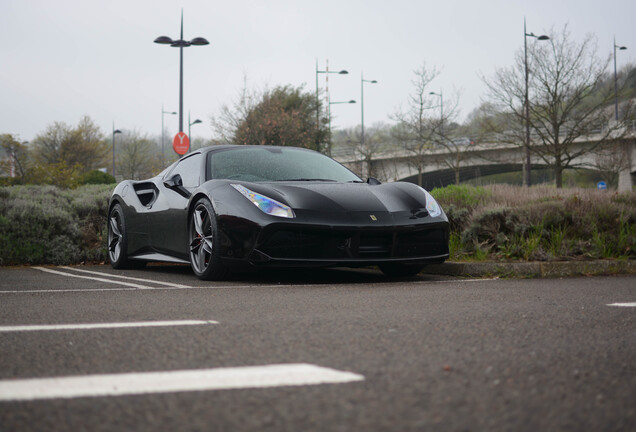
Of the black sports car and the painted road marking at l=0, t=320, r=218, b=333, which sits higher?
the black sports car

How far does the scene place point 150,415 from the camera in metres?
2.18

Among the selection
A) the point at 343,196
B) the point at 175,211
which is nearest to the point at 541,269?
the point at 343,196

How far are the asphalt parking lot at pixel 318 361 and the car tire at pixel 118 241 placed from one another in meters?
2.88

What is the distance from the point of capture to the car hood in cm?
639

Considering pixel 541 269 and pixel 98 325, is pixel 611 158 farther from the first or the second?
pixel 98 325

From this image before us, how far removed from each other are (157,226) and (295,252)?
2135mm

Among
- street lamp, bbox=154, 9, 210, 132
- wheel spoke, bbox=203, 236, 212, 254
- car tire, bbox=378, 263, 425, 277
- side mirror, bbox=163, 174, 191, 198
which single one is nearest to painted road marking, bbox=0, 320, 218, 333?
wheel spoke, bbox=203, 236, 212, 254

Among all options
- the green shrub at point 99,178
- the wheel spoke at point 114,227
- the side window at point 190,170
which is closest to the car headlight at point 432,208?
the side window at point 190,170

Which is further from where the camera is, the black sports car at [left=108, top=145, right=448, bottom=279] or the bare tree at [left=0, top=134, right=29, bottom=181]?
the bare tree at [left=0, top=134, right=29, bottom=181]

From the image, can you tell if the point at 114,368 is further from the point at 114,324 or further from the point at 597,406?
the point at 597,406

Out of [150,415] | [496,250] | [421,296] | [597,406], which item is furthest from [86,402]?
[496,250]

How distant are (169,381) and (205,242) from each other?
4143mm

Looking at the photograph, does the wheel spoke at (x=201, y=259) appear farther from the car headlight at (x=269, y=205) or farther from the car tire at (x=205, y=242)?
the car headlight at (x=269, y=205)

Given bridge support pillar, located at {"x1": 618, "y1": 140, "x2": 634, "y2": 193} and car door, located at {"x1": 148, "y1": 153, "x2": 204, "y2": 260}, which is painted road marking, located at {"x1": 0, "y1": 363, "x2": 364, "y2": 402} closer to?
car door, located at {"x1": 148, "y1": 153, "x2": 204, "y2": 260}
